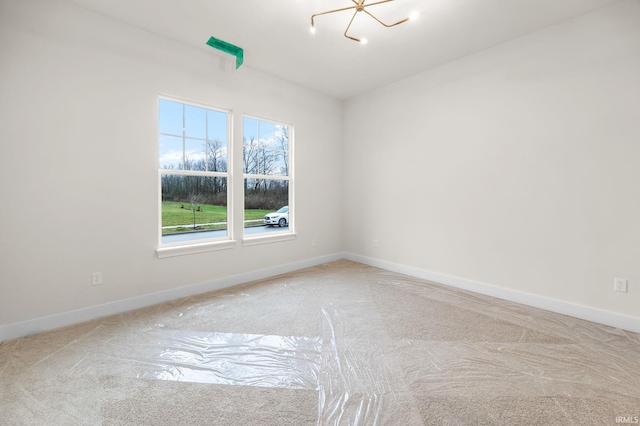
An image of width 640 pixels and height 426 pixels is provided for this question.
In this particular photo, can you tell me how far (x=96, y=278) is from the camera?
8.67 feet

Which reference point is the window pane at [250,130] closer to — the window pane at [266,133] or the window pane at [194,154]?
the window pane at [266,133]

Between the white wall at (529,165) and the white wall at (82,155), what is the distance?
2.64 m

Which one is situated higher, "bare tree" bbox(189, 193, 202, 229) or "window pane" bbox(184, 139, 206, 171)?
"window pane" bbox(184, 139, 206, 171)

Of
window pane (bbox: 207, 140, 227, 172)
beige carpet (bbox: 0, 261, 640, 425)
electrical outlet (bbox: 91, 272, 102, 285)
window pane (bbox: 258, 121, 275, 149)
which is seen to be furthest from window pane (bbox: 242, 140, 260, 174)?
electrical outlet (bbox: 91, 272, 102, 285)

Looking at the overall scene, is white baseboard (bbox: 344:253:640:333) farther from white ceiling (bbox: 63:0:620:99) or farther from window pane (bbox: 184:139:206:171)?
window pane (bbox: 184:139:206:171)

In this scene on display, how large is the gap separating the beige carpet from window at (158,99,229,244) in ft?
3.34

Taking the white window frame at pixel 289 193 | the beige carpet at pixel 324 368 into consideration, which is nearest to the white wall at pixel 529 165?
the beige carpet at pixel 324 368

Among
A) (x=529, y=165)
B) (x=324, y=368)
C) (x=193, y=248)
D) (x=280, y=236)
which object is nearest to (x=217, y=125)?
(x=193, y=248)

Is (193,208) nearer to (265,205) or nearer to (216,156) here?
(216,156)

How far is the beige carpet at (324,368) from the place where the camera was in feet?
5.05

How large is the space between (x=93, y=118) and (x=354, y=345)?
3142 mm

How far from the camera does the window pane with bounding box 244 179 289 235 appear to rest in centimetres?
392

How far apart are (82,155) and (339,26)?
2.78 meters

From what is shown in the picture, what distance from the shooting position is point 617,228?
250 centimetres
